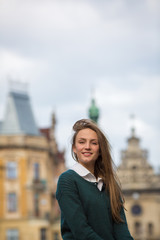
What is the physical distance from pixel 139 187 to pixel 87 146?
197 feet

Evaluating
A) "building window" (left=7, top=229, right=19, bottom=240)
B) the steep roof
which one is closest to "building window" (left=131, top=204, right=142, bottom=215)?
the steep roof

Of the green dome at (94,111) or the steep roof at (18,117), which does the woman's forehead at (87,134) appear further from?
the green dome at (94,111)

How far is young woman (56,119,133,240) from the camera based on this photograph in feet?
13.6

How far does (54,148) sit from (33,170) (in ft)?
16.1

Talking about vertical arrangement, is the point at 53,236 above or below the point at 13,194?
below

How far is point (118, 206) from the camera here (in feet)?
14.3

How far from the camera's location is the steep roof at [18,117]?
156ft

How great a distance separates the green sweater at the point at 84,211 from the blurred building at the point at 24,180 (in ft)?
131

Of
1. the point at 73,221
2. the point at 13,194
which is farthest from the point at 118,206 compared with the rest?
the point at 13,194

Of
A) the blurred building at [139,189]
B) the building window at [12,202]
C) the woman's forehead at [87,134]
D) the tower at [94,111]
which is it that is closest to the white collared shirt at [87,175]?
the woman's forehead at [87,134]

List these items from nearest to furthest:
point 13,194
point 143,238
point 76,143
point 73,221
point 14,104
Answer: point 73,221
point 76,143
point 13,194
point 14,104
point 143,238

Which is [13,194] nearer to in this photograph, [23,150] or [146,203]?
[23,150]

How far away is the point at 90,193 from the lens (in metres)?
4.27

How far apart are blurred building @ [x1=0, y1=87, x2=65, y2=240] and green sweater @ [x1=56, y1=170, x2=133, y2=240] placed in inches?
1578
